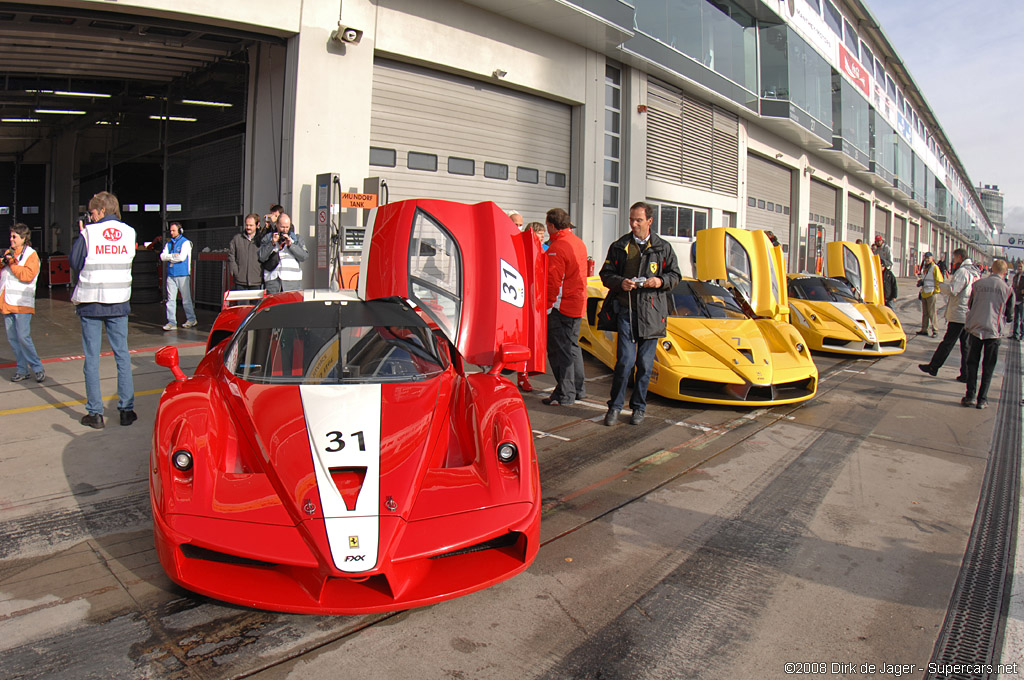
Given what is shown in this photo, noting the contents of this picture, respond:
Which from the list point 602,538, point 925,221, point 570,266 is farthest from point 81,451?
point 925,221

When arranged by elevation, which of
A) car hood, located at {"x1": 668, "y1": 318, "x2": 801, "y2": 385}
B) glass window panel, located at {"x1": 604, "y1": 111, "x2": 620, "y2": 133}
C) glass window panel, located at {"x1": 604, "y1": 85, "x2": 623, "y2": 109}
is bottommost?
car hood, located at {"x1": 668, "y1": 318, "x2": 801, "y2": 385}

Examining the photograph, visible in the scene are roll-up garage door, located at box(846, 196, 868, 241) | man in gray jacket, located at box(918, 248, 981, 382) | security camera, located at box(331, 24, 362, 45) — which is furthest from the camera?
roll-up garage door, located at box(846, 196, 868, 241)

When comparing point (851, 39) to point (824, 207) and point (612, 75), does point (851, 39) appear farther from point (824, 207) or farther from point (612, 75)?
point (612, 75)

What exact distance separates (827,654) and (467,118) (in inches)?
464

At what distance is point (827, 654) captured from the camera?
2434 mm

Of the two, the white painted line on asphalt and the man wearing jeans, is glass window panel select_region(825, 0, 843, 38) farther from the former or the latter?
the man wearing jeans

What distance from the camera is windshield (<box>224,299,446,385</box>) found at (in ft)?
11.8

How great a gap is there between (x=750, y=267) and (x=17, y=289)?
Answer: 848 centimetres

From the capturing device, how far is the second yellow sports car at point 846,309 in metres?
10.2

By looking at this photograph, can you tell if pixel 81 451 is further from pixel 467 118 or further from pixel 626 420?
pixel 467 118

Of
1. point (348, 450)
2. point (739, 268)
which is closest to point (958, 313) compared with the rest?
point (739, 268)

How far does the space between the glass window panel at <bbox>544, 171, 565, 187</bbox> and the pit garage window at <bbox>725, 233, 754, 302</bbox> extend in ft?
20.7

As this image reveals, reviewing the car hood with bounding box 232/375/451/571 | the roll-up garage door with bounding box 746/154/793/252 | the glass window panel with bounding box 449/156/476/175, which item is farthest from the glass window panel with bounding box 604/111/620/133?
the car hood with bounding box 232/375/451/571

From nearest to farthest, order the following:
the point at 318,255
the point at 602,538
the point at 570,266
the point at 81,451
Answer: the point at 602,538, the point at 81,451, the point at 570,266, the point at 318,255
